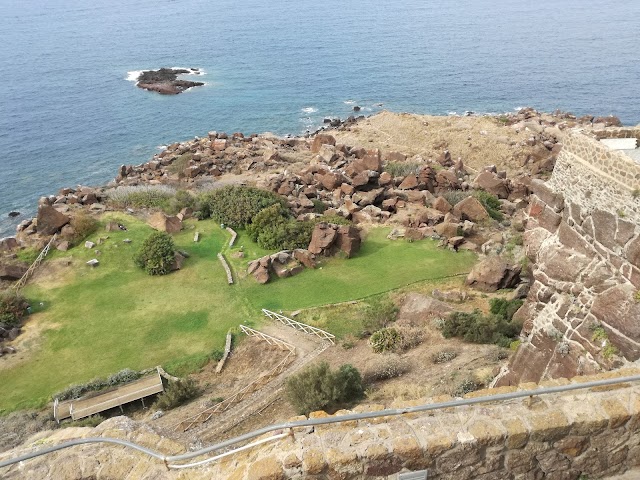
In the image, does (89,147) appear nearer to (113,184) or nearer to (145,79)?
(113,184)

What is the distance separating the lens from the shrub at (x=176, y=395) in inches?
600

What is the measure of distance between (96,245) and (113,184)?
54.4ft

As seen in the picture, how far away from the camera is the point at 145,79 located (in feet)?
261

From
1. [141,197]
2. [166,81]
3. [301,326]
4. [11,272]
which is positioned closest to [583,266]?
[301,326]

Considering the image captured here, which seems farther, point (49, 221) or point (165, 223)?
point (165, 223)

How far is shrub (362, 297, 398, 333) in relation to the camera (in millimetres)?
18141

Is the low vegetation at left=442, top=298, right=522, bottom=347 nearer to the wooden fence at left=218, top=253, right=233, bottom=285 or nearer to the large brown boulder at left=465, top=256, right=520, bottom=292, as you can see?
the large brown boulder at left=465, top=256, right=520, bottom=292

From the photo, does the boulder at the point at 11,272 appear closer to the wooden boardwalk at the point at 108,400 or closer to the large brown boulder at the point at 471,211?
the wooden boardwalk at the point at 108,400

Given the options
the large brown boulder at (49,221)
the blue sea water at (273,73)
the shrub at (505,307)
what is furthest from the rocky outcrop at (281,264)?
the blue sea water at (273,73)

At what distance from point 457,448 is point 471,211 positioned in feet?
74.2

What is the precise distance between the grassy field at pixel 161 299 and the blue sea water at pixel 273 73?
21.5 metres

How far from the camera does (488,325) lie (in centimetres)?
1606

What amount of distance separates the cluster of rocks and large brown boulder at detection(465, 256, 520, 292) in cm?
613

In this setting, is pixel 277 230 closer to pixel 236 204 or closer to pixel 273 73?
pixel 236 204
